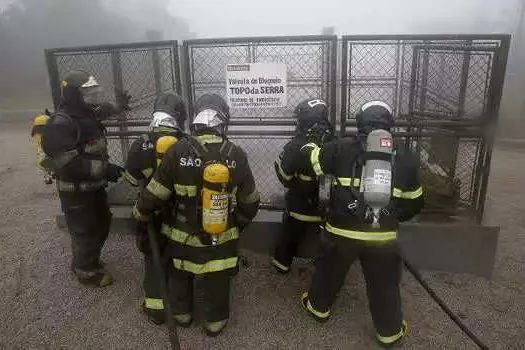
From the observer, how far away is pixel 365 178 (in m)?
2.75

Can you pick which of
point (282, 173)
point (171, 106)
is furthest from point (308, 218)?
point (171, 106)

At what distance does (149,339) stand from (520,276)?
373 centimetres

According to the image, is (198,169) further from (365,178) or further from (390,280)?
(390,280)

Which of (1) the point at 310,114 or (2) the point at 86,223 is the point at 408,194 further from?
(2) the point at 86,223

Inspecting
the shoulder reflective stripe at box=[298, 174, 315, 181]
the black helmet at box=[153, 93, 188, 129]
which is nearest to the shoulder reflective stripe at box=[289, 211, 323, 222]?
the shoulder reflective stripe at box=[298, 174, 315, 181]

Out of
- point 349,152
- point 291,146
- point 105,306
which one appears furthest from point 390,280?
point 105,306

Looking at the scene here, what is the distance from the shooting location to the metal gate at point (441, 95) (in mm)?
3807

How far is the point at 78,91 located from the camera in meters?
3.55

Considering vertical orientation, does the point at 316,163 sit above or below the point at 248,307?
above

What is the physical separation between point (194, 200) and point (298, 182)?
→ 1164 millimetres

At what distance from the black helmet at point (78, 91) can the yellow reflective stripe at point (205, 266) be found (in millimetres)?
1690

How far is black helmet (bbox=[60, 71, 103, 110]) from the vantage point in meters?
3.55

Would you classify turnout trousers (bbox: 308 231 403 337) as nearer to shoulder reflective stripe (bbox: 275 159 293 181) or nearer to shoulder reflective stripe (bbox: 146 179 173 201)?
shoulder reflective stripe (bbox: 275 159 293 181)

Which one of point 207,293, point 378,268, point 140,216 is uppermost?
point 140,216
